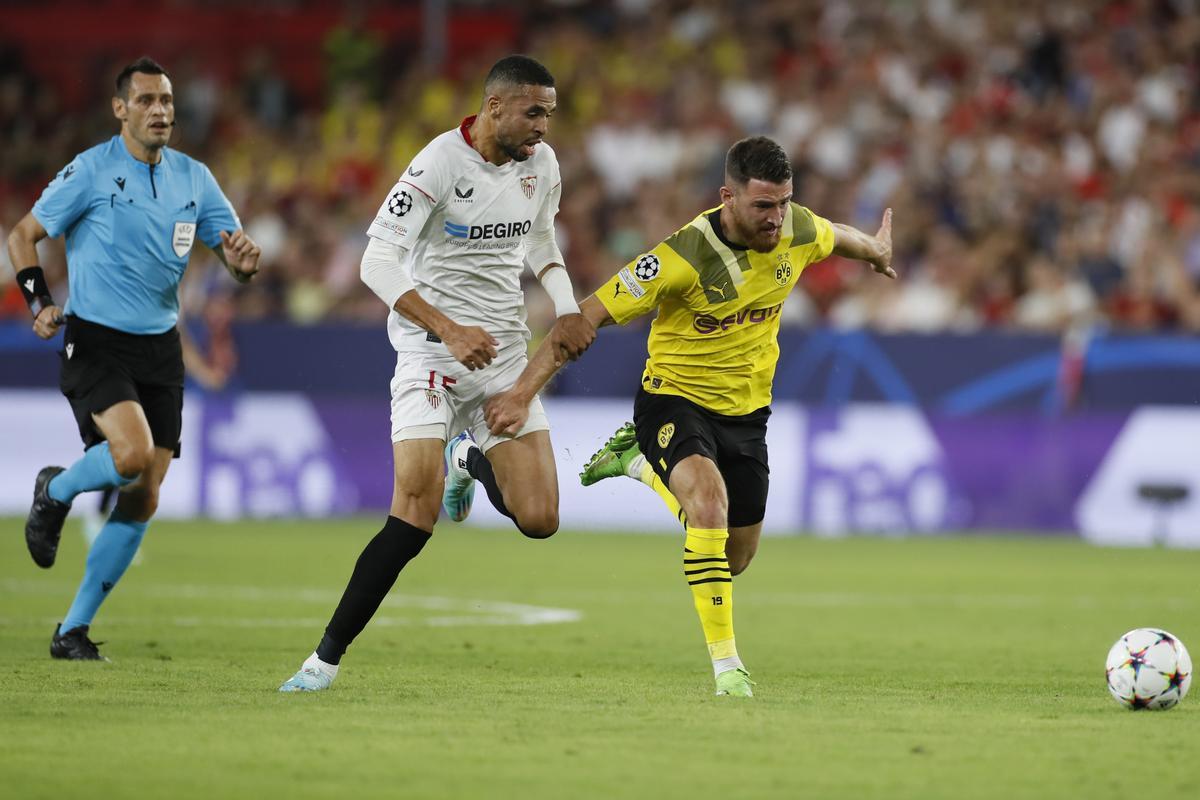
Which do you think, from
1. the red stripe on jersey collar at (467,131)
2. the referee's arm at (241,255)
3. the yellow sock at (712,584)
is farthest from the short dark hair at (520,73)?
the yellow sock at (712,584)

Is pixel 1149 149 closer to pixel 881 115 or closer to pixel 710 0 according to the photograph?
pixel 881 115

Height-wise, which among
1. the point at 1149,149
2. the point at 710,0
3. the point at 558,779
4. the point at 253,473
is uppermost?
the point at 710,0

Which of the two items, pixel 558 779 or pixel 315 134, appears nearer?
pixel 558 779

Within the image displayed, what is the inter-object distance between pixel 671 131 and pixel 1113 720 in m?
15.0

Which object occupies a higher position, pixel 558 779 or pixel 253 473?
pixel 253 473

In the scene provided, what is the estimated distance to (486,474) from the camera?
→ 29.6 ft

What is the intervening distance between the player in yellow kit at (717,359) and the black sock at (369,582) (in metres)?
0.66

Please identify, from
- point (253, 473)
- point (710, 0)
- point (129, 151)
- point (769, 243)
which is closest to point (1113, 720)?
point (769, 243)

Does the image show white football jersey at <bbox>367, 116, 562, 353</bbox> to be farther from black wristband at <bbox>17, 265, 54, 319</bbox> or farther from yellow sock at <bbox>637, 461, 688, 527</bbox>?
black wristband at <bbox>17, 265, 54, 319</bbox>

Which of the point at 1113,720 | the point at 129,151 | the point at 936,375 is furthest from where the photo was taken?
the point at 936,375

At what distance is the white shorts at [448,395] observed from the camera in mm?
8227

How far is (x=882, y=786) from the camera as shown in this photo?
5762 millimetres

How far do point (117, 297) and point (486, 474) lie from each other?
2.06 meters

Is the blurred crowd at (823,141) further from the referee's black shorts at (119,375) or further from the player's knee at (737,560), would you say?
the referee's black shorts at (119,375)
